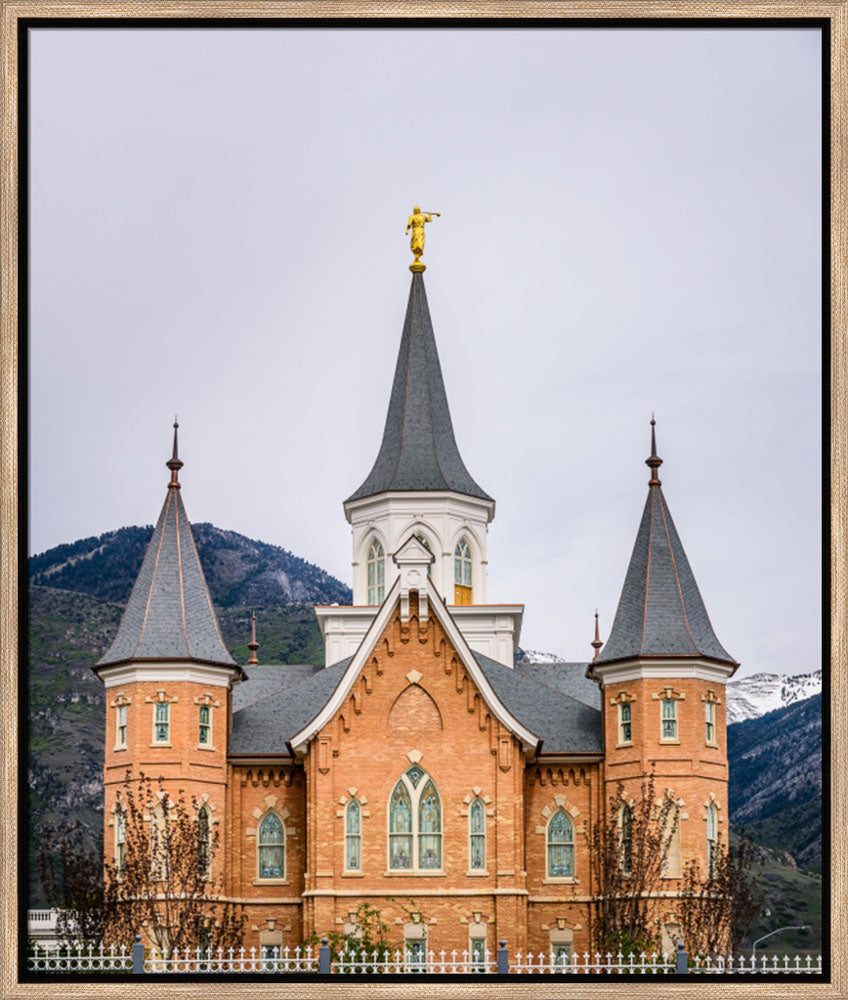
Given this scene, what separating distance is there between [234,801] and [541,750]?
7.54 m

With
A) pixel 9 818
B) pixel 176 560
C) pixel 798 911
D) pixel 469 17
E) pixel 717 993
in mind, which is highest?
pixel 469 17

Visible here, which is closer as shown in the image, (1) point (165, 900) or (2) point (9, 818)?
(2) point (9, 818)

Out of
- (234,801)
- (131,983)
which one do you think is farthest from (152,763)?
(131,983)

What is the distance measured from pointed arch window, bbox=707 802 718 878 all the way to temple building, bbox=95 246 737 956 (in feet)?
0.34

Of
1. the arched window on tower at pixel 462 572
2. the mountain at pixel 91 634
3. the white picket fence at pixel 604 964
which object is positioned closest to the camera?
the white picket fence at pixel 604 964

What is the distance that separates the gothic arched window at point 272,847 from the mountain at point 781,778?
25.0m

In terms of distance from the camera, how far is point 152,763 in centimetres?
4419

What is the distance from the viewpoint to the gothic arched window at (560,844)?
147ft

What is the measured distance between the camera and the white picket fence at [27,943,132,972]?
31.1 metres

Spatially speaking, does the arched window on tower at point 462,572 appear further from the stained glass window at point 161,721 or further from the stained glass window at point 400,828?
the stained glass window at point 161,721

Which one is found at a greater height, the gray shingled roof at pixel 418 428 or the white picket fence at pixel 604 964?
the gray shingled roof at pixel 418 428

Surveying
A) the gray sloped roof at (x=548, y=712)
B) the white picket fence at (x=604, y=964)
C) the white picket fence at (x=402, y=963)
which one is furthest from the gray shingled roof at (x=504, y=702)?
the white picket fence at (x=402, y=963)

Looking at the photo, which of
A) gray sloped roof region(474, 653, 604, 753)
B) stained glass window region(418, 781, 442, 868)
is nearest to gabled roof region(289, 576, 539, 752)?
gray sloped roof region(474, 653, 604, 753)

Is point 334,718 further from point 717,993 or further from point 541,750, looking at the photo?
point 717,993
